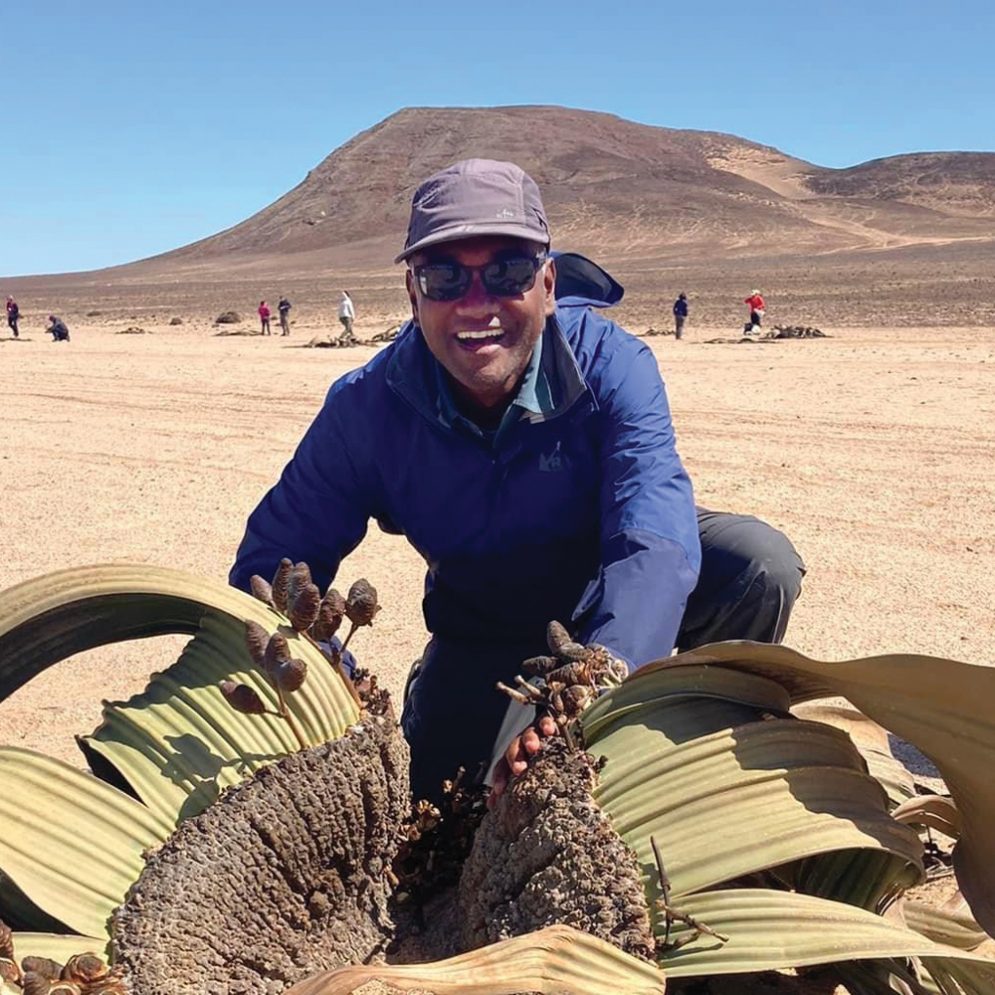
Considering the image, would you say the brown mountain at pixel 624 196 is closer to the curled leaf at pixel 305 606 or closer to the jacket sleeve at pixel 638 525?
the jacket sleeve at pixel 638 525

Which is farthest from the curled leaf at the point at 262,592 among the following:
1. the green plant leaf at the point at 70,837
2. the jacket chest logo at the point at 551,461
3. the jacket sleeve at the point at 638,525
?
the jacket chest logo at the point at 551,461

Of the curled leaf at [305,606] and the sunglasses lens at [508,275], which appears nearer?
the curled leaf at [305,606]

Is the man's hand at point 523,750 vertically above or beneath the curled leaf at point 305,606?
beneath

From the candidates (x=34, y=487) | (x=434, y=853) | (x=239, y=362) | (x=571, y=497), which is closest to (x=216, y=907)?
(x=434, y=853)

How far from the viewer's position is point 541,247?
5.57 feet

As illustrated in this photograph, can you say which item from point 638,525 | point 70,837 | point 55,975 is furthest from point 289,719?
point 638,525

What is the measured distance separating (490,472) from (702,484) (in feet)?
12.3

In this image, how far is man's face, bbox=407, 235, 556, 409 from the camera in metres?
1.66

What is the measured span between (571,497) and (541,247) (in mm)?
403

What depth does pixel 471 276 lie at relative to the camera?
1665 millimetres

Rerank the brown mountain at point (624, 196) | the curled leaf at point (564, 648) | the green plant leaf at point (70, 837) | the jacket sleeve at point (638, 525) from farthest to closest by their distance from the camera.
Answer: the brown mountain at point (624, 196)
the jacket sleeve at point (638, 525)
the curled leaf at point (564, 648)
the green plant leaf at point (70, 837)

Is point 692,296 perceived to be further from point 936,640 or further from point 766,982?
point 766,982

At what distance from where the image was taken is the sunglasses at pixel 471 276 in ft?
5.44

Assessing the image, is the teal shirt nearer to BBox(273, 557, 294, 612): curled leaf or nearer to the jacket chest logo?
the jacket chest logo
